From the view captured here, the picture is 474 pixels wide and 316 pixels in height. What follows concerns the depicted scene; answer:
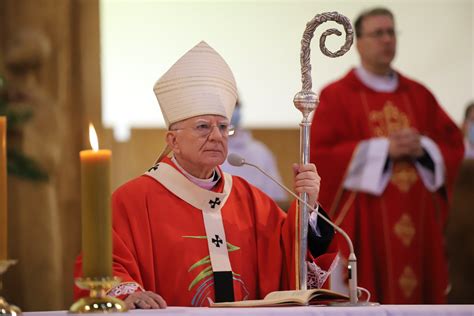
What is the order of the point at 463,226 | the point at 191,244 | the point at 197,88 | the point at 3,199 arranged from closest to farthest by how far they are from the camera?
the point at 3,199 → the point at 191,244 → the point at 197,88 → the point at 463,226

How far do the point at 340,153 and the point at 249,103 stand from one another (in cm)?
374

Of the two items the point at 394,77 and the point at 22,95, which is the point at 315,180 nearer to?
the point at 394,77

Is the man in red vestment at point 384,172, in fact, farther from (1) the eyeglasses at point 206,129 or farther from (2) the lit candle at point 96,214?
(2) the lit candle at point 96,214

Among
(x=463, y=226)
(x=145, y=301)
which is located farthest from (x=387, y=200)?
(x=145, y=301)

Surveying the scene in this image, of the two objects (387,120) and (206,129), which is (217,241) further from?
(387,120)

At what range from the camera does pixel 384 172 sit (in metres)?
7.74

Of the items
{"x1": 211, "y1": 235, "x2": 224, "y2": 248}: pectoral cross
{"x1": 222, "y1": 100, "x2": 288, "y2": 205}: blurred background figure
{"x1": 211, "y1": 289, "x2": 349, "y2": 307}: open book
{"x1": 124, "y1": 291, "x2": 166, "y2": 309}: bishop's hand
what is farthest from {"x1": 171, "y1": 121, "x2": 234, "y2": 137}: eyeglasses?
{"x1": 222, "y1": 100, "x2": 288, "y2": 205}: blurred background figure

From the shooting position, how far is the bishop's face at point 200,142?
174 inches

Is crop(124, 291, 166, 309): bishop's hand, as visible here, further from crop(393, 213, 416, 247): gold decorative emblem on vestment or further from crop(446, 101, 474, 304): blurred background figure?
crop(446, 101, 474, 304): blurred background figure

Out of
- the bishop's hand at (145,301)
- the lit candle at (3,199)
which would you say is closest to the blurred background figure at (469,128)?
the bishop's hand at (145,301)

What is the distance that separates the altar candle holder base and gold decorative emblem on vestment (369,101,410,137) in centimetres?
492

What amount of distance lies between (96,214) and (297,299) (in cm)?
81

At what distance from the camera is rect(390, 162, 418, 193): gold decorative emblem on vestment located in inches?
306

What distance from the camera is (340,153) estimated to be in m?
7.72
